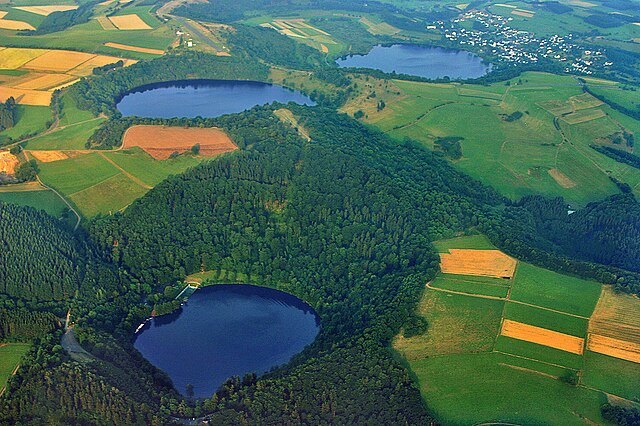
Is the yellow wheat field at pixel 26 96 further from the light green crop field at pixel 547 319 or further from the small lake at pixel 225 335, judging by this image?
the light green crop field at pixel 547 319

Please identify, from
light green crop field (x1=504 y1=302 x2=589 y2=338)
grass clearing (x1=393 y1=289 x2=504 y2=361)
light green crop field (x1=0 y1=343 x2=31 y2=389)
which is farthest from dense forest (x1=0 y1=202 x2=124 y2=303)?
light green crop field (x1=504 y1=302 x2=589 y2=338)

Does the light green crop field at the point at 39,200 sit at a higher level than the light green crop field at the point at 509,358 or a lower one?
lower

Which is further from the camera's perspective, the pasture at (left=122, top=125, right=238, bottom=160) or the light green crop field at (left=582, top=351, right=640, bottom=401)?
the pasture at (left=122, top=125, right=238, bottom=160)

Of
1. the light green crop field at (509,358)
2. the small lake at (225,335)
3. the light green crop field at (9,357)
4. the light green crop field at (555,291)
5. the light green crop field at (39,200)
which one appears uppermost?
the light green crop field at (555,291)

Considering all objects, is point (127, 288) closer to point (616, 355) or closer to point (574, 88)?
point (616, 355)

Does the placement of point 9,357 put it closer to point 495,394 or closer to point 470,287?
point 495,394

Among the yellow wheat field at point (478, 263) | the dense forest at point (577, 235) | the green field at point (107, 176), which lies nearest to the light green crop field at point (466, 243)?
the yellow wheat field at point (478, 263)

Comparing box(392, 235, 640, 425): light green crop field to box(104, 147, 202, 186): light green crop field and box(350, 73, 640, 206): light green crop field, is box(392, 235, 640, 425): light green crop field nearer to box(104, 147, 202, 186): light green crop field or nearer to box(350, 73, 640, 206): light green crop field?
box(350, 73, 640, 206): light green crop field
